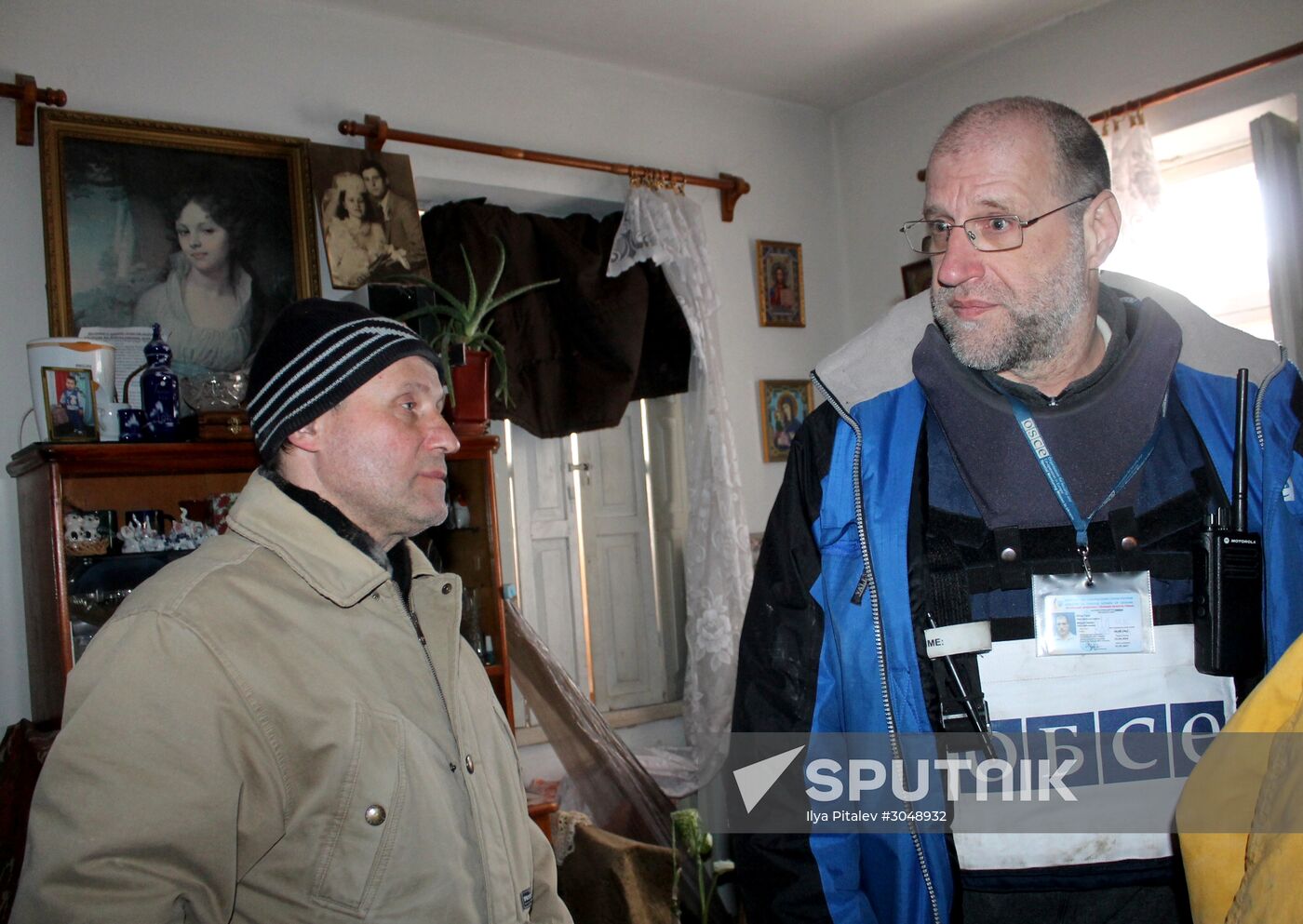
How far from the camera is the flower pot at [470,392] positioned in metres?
3.09

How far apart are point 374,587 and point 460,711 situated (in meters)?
0.22

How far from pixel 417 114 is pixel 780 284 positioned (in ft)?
6.17

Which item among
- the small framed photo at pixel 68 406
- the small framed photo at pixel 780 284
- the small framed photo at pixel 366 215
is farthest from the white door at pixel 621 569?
the small framed photo at pixel 68 406

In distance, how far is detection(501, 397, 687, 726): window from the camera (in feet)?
13.2

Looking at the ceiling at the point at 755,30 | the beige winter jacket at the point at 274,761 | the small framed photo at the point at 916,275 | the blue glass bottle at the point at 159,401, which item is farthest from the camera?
the small framed photo at the point at 916,275

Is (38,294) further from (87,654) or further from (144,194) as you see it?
(87,654)

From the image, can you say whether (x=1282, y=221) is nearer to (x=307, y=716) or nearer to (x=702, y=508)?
(x=702, y=508)

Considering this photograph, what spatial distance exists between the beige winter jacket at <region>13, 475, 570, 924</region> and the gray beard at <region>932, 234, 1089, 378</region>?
89 cm

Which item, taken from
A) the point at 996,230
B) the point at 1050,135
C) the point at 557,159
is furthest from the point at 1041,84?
the point at 996,230

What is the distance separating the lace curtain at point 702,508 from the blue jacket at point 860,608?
260 cm

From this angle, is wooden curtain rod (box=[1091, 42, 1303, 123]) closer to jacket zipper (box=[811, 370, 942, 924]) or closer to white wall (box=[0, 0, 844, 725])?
white wall (box=[0, 0, 844, 725])

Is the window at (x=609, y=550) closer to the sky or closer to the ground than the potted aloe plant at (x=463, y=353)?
closer to the ground

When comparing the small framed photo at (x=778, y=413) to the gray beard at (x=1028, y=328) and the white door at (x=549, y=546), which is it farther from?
the gray beard at (x=1028, y=328)

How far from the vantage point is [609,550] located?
4215 mm
